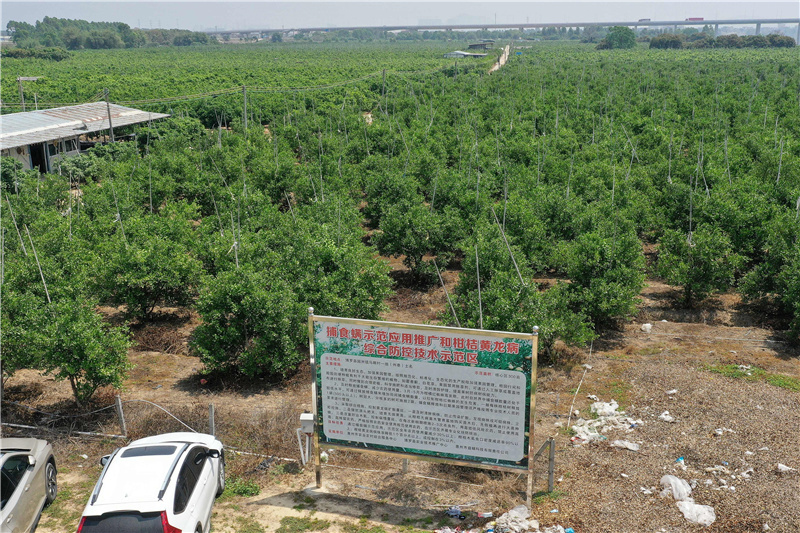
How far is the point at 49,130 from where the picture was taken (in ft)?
129

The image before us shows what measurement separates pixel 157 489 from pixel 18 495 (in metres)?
2.51

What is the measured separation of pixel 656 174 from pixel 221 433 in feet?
76.4

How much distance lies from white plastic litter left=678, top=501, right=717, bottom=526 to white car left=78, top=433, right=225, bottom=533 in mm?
7495

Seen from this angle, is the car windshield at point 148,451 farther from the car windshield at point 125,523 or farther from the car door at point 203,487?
the car windshield at point 125,523

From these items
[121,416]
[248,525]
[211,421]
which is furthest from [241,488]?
[121,416]

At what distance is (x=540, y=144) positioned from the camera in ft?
118

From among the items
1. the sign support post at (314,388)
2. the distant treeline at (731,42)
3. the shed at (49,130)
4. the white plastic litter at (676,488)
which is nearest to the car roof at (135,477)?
the sign support post at (314,388)

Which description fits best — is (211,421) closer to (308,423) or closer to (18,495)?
(308,423)

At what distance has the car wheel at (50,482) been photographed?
11156 millimetres

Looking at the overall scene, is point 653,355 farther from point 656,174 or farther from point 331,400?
point 656,174

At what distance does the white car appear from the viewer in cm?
903

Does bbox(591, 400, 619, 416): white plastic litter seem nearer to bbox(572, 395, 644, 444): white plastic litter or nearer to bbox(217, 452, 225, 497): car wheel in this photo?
bbox(572, 395, 644, 444): white plastic litter

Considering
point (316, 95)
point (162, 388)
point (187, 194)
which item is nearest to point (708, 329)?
point (162, 388)

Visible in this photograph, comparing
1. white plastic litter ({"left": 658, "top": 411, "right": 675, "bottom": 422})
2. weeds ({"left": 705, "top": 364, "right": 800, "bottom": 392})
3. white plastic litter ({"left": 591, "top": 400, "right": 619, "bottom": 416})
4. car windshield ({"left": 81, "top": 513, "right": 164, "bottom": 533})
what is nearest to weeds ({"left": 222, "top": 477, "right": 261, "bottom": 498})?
car windshield ({"left": 81, "top": 513, "right": 164, "bottom": 533})
